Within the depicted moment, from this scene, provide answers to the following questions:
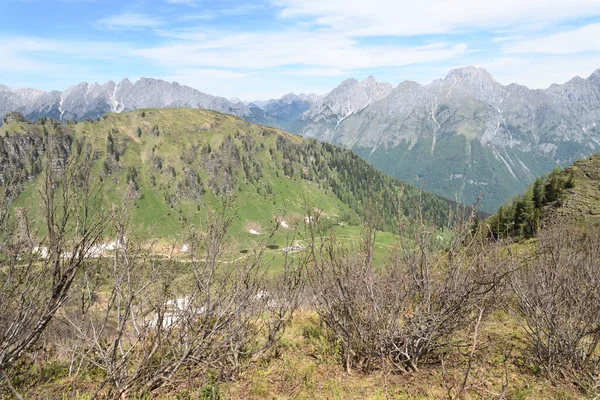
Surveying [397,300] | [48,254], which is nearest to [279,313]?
[397,300]

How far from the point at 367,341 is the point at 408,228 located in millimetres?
3416

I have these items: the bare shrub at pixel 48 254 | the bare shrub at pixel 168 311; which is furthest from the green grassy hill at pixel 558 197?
the bare shrub at pixel 48 254

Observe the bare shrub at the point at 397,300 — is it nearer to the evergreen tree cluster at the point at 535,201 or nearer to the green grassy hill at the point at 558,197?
the green grassy hill at the point at 558,197

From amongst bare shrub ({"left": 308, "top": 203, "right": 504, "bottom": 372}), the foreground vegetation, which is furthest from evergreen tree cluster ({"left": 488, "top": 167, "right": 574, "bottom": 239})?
bare shrub ({"left": 308, "top": 203, "right": 504, "bottom": 372})

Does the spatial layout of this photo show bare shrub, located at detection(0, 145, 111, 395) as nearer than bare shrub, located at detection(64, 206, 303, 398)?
Yes

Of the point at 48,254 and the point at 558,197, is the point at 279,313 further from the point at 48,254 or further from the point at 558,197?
the point at 558,197

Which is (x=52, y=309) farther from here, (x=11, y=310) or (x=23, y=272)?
(x=11, y=310)

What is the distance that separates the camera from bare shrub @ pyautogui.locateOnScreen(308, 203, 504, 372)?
873cm

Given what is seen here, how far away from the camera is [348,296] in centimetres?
912

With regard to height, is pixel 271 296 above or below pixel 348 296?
below

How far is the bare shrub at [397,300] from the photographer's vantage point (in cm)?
873

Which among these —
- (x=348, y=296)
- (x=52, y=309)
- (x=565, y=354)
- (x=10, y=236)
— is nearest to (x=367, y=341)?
(x=348, y=296)

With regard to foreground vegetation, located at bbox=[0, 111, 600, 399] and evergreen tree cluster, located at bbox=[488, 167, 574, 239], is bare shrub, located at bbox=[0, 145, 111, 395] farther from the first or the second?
evergreen tree cluster, located at bbox=[488, 167, 574, 239]

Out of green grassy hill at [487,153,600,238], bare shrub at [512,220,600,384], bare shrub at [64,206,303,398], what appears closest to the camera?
bare shrub at [64,206,303,398]
